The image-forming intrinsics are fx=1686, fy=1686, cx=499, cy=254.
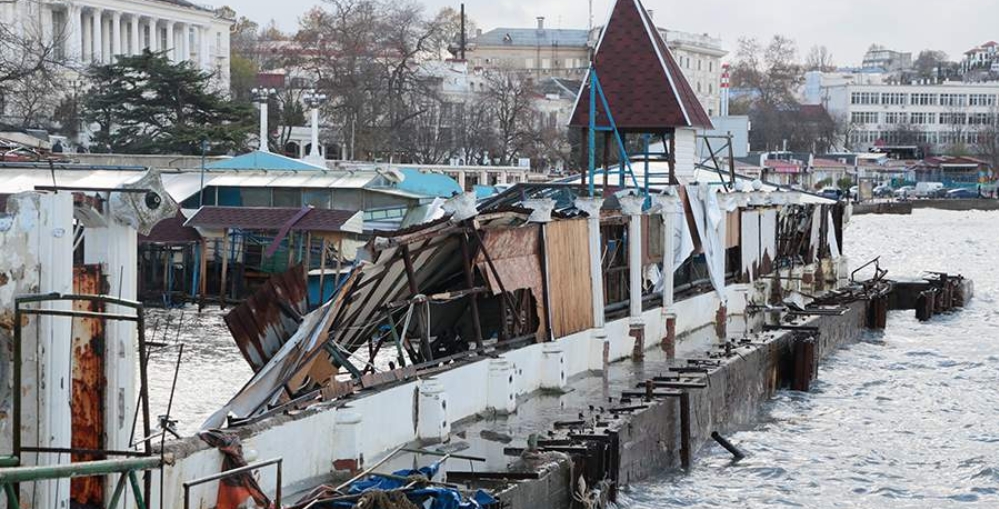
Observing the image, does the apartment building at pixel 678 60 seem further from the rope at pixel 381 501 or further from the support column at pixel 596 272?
the rope at pixel 381 501

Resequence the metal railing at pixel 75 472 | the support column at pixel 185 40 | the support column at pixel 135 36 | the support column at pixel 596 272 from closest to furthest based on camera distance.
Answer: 1. the metal railing at pixel 75 472
2. the support column at pixel 596 272
3. the support column at pixel 135 36
4. the support column at pixel 185 40

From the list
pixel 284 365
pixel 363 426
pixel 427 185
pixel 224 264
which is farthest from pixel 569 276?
pixel 427 185

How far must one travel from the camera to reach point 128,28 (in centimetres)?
11606

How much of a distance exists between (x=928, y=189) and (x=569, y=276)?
482 feet

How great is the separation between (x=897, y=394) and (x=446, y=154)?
213ft

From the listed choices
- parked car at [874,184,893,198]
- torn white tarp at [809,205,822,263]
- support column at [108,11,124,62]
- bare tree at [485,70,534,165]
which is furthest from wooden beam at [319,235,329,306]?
parked car at [874,184,893,198]

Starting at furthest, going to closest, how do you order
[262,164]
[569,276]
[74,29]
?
[74,29] < [262,164] < [569,276]

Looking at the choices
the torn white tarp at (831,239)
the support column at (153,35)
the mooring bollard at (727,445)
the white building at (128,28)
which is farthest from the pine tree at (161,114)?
the support column at (153,35)

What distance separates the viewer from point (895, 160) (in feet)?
606

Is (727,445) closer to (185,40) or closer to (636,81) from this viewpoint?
(636,81)

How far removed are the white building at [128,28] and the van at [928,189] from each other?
233 feet

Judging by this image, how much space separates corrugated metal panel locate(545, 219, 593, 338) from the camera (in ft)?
80.0

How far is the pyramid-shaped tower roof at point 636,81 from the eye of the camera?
116ft

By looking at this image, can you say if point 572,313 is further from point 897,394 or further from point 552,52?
point 552,52
